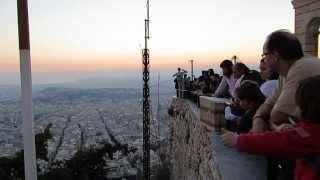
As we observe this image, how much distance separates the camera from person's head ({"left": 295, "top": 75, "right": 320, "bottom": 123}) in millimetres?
2162

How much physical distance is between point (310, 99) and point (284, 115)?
1.01m

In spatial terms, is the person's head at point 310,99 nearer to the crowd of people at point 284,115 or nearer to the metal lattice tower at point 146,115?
the crowd of people at point 284,115

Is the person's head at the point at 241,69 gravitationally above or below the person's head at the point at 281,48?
below

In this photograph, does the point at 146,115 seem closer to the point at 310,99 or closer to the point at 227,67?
the point at 227,67

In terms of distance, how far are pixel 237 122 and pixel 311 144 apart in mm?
2288

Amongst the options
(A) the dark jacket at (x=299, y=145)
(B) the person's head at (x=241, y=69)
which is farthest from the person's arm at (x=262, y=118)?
(B) the person's head at (x=241, y=69)

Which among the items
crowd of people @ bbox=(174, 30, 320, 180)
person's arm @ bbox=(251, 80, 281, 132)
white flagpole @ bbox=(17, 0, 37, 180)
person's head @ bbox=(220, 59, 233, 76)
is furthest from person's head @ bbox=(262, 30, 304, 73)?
white flagpole @ bbox=(17, 0, 37, 180)

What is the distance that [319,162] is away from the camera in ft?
7.24

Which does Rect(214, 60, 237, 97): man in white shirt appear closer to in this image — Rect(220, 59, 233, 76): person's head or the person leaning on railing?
Rect(220, 59, 233, 76): person's head

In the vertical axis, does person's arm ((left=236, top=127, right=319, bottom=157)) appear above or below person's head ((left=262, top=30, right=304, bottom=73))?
below

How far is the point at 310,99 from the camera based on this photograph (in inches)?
85.3

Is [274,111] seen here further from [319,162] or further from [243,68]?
[243,68]

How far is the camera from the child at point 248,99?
4199 millimetres

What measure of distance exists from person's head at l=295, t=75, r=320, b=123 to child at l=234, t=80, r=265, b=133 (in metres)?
1.95
